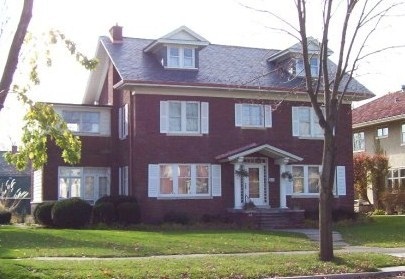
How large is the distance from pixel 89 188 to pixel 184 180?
5.01 metres

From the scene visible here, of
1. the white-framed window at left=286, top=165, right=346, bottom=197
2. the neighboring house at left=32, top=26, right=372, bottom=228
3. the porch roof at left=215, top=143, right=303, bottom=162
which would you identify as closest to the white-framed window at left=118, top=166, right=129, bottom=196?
the neighboring house at left=32, top=26, right=372, bottom=228

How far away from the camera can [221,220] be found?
29516 mm

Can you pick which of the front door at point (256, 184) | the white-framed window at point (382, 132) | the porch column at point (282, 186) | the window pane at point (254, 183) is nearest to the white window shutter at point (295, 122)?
the porch column at point (282, 186)

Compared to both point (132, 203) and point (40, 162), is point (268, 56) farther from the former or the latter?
point (40, 162)

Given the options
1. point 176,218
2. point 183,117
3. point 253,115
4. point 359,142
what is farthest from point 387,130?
point 176,218

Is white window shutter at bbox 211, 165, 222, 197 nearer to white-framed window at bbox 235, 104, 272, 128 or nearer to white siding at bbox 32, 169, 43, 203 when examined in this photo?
white-framed window at bbox 235, 104, 272, 128

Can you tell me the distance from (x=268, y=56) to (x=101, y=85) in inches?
354

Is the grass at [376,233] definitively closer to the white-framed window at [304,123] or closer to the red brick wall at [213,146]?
the red brick wall at [213,146]

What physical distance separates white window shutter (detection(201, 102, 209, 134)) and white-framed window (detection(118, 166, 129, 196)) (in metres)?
3.96

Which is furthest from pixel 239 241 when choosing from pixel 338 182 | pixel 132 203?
pixel 338 182

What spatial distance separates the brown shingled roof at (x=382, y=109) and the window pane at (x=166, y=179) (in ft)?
56.5

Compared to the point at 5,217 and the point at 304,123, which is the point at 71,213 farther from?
the point at 304,123

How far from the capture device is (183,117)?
2959cm

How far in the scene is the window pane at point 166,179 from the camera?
96.0ft
